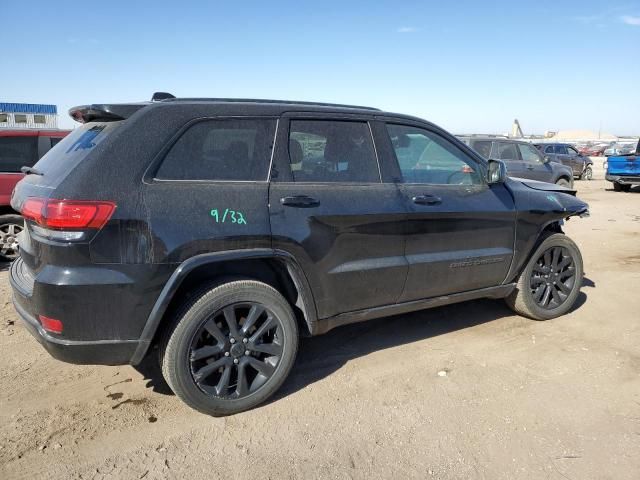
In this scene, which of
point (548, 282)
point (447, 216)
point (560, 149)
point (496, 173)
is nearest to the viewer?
point (447, 216)

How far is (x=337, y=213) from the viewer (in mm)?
3361

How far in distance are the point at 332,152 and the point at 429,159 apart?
917mm

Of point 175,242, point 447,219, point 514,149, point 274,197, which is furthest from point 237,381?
point 514,149

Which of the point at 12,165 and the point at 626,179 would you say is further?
the point at 626,179

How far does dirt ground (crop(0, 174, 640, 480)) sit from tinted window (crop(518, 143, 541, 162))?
10.5 meters

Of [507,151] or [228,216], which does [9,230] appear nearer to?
[228,216]

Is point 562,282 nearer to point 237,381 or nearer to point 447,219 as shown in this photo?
point 447,219

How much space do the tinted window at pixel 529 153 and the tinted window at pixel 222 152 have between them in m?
12.4

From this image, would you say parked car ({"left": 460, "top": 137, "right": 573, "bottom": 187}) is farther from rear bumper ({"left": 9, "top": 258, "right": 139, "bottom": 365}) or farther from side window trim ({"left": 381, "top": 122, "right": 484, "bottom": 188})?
rear bumper ({"left": 9, "top": 258, "right": 139, "bottom": 365})

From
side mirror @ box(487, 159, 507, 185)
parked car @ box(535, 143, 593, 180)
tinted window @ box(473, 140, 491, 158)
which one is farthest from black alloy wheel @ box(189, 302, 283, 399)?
parked car @ box(535, 143, 593, 180)

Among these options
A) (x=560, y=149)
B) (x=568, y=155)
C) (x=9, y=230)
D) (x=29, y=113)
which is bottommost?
(x=9, y=230)

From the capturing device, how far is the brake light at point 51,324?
2.73 metres

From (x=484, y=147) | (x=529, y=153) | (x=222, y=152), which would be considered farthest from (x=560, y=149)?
(x=222, y=152)

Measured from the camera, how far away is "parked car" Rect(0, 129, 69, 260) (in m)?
6.52
